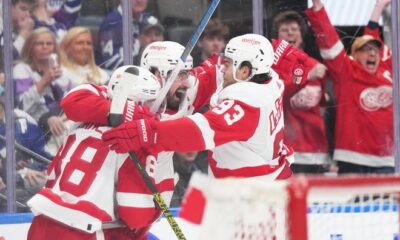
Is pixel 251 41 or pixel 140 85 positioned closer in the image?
pixel 140 85

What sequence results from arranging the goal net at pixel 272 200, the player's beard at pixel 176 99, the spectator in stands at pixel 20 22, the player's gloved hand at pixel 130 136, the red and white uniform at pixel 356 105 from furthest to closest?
the red and white uniform at pixel 356 105 < the spectator in stands at pixel 20 22 < the player's beard at pixel 176 99 < the player's gloved hand at pixel 130 136 < the goal net at pixel 272 200

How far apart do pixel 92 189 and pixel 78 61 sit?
188 cm

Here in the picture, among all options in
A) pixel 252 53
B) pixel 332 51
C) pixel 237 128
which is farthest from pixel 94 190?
Answer: pixel 332 51

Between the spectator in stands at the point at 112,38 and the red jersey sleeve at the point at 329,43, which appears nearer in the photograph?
the spectator in stands at the point at 112,38

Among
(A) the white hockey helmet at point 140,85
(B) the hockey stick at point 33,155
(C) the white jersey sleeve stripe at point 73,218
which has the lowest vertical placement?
(B) the hockey stick at point 33,155

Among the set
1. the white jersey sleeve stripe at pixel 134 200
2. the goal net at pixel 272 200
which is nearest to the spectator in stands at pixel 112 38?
the white jersey sleeve stripe at pixel 134 200

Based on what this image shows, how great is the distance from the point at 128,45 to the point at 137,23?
0.13 m

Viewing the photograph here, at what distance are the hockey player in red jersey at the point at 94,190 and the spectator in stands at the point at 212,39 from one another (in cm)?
174

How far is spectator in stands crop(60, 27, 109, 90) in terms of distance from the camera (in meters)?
5.86

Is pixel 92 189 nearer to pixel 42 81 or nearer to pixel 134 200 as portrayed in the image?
pixel 134 200

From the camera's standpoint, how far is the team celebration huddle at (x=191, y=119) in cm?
375

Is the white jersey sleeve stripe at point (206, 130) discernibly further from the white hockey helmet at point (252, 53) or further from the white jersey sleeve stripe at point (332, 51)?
the white jersey sleeve stripe at point (332, 51)

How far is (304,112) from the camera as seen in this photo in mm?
6059

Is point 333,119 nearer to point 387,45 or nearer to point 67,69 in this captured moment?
point 387,45
